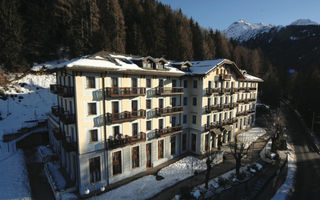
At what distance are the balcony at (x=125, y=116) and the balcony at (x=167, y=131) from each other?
145 inches

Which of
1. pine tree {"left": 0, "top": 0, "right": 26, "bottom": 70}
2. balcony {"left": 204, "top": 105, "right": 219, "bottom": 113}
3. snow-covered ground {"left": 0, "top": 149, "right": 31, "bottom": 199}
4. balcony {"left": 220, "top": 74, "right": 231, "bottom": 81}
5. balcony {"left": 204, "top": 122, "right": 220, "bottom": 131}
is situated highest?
pine tree {"left": 0, "top": 0, "right": 26, "bottom": 70}

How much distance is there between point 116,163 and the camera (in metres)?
20.1

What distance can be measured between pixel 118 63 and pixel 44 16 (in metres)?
41.5

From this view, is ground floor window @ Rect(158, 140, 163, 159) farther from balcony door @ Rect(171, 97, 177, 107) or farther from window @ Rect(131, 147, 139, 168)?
balcony door @ Rect(171, 97, 177, 107)

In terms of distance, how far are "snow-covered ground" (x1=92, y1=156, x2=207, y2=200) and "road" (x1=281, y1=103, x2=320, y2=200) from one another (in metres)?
12.2

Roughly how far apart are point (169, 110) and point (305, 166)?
79.1ft

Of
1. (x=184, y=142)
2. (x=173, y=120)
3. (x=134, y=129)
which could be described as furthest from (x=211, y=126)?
(x=134, y=129)

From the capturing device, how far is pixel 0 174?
20.8m

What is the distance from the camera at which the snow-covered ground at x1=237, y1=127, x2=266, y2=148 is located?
34081 mm

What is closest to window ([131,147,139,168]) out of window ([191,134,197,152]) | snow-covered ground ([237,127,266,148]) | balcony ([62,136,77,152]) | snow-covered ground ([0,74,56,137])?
balcony ([62,136,77,152])

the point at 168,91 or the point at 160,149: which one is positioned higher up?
the point at 168,91

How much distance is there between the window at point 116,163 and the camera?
65.3 feet

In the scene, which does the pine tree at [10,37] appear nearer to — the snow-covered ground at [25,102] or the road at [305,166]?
the snow-covered ground at [25,102]

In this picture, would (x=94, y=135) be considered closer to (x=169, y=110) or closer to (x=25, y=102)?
(x=169, y=110)
